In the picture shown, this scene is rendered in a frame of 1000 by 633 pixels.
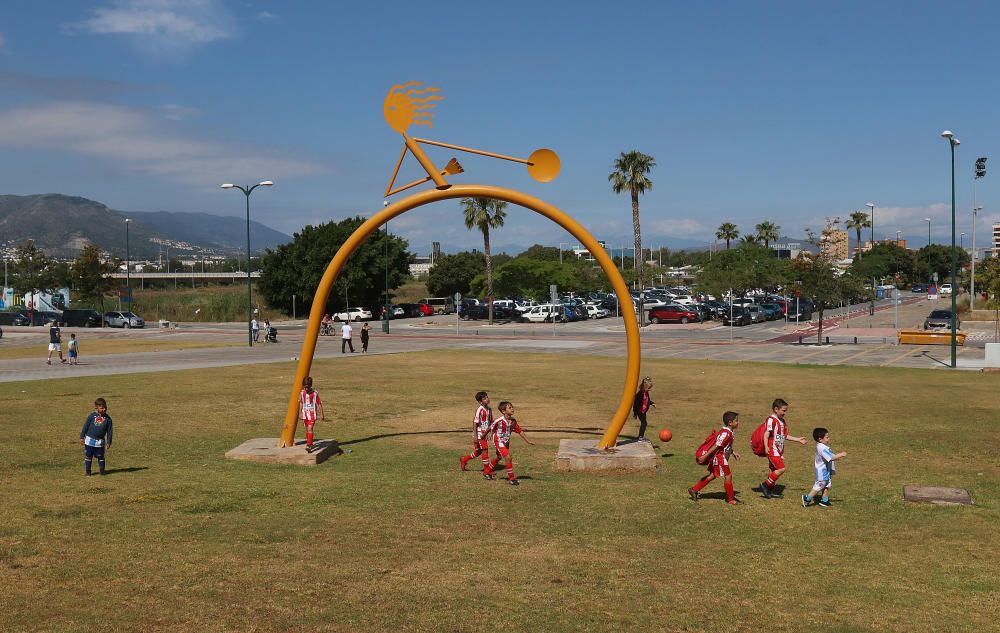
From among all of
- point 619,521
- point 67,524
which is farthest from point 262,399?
point 619,521

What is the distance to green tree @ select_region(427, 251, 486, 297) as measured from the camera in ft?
349

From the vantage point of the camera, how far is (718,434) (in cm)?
1295

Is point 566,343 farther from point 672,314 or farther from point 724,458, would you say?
point 724,458

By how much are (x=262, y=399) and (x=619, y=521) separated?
612 inches

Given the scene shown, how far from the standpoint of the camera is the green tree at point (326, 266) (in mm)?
82312

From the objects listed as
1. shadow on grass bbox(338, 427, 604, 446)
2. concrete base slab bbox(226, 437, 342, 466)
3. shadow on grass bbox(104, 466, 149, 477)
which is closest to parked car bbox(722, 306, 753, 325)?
shadow on grass bbox(338, 427, 604, 446)

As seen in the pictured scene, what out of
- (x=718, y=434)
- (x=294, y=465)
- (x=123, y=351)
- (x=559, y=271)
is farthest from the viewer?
(x=559, y=271)

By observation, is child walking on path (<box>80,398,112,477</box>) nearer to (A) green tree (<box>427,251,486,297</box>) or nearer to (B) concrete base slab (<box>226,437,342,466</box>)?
(B) concrete base slab (<box>226,437,342,466</box>)

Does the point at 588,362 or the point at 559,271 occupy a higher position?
the point at 559,271

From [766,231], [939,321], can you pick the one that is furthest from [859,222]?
[939,321]

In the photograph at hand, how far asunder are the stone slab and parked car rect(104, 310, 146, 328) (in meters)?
68.4

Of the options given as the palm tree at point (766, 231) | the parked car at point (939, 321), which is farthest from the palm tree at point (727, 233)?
the parked car at point (939, 321)

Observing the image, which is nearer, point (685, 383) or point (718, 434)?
point (718, 434)

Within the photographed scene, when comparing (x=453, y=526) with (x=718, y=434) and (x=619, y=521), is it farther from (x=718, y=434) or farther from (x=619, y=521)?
(x=718, y=434)
